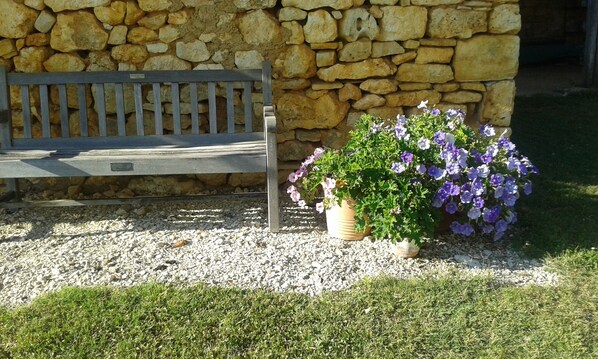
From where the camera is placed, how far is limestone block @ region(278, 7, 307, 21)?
15.0 ft

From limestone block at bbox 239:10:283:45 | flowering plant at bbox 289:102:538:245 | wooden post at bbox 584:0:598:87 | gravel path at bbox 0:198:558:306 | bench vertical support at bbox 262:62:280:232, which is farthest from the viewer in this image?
wooden post at bbox 584:0:598:87

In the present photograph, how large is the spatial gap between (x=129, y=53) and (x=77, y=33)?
0.37 m

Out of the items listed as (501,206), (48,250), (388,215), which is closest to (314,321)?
(388,215)

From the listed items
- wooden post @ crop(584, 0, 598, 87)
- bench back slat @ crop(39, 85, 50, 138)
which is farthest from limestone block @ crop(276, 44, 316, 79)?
wooden post @ crop(584, 0, 598, 87)

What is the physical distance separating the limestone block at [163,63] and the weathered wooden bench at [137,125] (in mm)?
133

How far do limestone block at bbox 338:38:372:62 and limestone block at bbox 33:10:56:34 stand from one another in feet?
6.49

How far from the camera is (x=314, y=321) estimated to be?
3.09 m

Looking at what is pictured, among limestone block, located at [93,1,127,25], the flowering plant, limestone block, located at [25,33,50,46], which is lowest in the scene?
the flowering plant

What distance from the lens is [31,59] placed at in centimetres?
464

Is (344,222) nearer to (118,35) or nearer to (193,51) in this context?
(193,51)

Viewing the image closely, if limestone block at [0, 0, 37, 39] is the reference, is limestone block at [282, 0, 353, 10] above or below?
above

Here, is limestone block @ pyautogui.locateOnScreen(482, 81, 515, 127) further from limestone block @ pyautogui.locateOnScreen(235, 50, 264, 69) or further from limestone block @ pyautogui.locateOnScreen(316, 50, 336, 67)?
limestone block @ pyautogui.locateOnScreen(235, 50, 264, 69)

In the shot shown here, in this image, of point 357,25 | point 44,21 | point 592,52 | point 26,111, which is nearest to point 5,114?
point 26,111

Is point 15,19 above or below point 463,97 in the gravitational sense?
above
